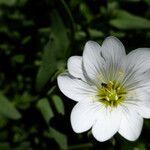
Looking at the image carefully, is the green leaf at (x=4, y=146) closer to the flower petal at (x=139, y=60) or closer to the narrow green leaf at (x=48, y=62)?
the narrow green leaf at (x=48, y=62)

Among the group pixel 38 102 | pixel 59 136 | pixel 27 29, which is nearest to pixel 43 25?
pixel 27 29

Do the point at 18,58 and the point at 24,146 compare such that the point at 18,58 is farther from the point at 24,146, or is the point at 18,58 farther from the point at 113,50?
the point at 113,50

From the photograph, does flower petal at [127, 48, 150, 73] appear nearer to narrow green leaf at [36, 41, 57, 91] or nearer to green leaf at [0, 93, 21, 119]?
narrow green leaf at [36, 41, 57, 91]

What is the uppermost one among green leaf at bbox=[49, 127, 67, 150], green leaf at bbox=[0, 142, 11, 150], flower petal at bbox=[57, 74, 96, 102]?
flower petal at bbox=[57, 74, 96, 102]

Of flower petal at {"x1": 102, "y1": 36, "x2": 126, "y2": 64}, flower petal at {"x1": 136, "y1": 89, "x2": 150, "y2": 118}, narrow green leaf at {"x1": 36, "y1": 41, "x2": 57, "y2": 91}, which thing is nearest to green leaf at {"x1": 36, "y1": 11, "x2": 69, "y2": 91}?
narrow green leaf at {"x1": 36, "y1": 41, "x2": 57, "y2": 91}

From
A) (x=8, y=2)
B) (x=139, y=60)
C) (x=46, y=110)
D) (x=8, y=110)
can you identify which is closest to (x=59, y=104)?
(x=46, y=110)

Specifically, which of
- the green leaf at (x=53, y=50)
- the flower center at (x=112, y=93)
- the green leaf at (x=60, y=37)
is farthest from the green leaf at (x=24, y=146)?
the flower center at (x=112, y=93)

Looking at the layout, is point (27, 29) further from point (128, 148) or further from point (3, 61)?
point (128, 148)
